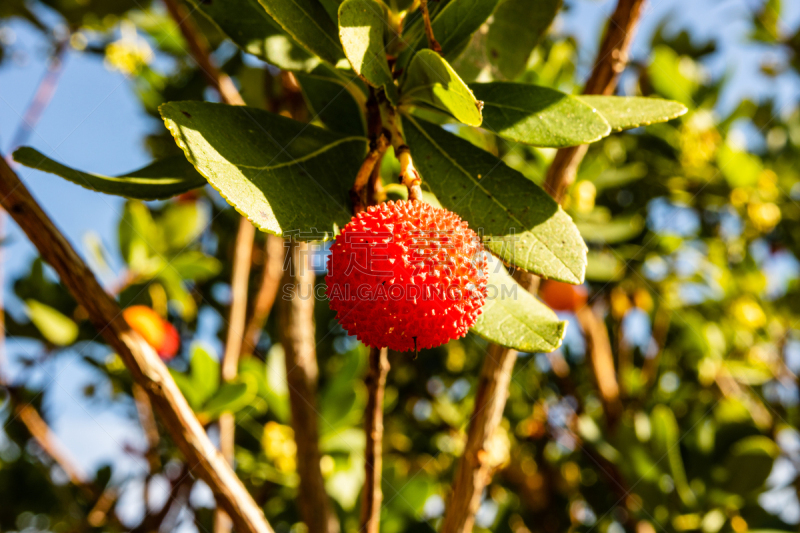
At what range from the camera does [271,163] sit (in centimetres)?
71

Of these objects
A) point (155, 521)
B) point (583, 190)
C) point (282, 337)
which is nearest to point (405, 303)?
point (282, 337)

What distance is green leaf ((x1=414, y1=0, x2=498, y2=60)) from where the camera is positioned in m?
0.77

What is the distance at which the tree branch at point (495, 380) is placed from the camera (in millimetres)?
994

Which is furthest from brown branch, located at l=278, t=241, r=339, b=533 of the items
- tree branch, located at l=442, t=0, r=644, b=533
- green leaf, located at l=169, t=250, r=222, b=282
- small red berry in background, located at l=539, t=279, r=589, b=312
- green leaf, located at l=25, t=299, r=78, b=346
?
small red berry in background, located at l=539, t=279, r=589, b=312

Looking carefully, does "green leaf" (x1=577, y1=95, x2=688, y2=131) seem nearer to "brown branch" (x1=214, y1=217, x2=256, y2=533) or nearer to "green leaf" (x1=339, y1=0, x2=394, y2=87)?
"green leaf" (x1=339, y1=0, x2=394, y2=87)

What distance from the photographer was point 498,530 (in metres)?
1.72

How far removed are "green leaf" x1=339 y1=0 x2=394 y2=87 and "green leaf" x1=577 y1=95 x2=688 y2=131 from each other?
285 millimetres

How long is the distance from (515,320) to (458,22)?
40cm

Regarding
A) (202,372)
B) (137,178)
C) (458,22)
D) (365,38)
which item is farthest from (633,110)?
(202,372)

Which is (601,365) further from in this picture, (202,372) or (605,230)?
(202,372)

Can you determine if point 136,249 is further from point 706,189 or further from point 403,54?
point 706,189

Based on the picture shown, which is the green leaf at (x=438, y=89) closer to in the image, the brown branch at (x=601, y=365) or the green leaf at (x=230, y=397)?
the green leaf at (x=230, y=397)

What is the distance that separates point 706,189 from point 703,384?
2.36ft

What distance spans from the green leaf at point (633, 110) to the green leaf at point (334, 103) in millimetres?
330
